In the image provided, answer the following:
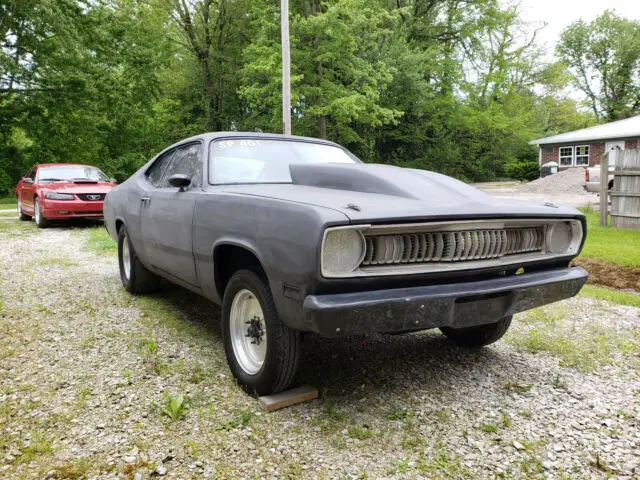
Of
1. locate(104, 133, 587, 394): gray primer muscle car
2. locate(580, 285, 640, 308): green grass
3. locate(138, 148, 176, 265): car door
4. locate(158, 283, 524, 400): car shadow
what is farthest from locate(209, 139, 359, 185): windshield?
locate(580, 285, 640, 308): green grass

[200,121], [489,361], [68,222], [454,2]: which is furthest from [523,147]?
[489,361]

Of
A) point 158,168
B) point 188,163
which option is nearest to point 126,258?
point 158,168

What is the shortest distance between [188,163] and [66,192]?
8401 millimetres

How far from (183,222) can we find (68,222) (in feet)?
34.7

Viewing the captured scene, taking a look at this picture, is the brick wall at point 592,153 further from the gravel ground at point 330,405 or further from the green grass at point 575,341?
the gravel ground at point 330,405

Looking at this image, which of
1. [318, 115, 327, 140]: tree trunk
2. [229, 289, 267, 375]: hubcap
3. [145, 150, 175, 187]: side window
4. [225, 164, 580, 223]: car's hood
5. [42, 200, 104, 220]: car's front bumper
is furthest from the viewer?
[318, 115, 327, 140]: tree trunk

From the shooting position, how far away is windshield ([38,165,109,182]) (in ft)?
38.2

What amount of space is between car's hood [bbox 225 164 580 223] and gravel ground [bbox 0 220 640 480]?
1094mm

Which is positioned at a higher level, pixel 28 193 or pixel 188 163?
pixel 188 163

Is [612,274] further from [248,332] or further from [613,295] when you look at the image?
[248,332]

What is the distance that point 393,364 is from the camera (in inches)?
133

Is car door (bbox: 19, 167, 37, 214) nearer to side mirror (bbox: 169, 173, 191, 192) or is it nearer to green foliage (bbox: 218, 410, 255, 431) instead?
side mirror (bbox: 169, 173, 191, 192)

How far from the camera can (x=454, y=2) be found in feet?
115

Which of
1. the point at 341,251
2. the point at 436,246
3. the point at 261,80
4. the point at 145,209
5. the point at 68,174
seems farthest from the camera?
the point at 261,80
